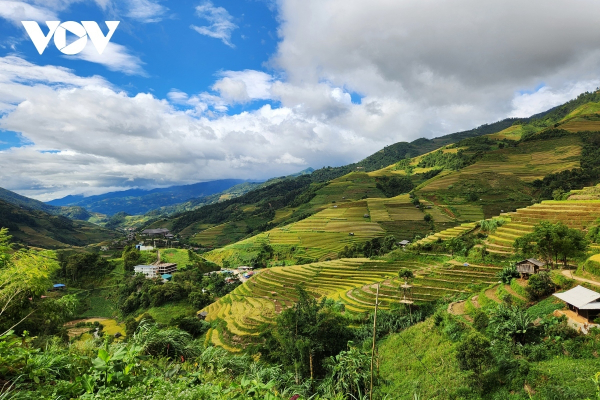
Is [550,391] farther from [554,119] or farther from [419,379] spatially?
[554,119]

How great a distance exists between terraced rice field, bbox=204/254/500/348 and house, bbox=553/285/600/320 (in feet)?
36.5

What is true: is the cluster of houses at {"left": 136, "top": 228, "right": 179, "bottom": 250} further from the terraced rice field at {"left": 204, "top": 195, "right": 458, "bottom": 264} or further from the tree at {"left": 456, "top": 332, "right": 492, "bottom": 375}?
the tree at {"left": 456, "top": 332, "right": 492, "bottom": 375}

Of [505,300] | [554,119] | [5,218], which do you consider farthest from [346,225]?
[554,119]

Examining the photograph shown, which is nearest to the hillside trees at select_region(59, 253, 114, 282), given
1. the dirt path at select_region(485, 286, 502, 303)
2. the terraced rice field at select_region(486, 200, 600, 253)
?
the dirt path at select_region(485, 286, 502, 303)

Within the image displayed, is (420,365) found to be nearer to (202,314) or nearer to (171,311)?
Answer: (202,314)

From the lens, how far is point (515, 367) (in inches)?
463

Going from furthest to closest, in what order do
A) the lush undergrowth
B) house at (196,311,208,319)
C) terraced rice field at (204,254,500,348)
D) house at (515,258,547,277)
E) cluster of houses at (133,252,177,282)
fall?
cluster of houses at (133,252,177,282) → house at (196,311,208,319) → terraced rice field at (204,254,500,348) → house at (515,258,547,277) → the lush undergrowth

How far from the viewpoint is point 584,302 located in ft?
44.6

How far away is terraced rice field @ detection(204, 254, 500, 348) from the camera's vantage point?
27.1m

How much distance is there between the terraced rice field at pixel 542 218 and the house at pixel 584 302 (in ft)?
56.1

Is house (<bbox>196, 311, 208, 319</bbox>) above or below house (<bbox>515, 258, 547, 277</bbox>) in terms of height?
below

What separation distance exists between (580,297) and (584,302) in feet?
2.05

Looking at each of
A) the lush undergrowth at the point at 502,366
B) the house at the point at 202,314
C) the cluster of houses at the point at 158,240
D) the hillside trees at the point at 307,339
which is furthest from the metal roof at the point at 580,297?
the cluster of houses at the point at 158,240

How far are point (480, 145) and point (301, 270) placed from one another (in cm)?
13523
